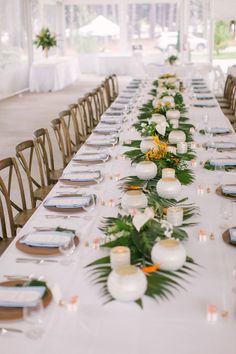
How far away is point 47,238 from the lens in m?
2.40

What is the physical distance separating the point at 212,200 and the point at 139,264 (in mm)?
1035

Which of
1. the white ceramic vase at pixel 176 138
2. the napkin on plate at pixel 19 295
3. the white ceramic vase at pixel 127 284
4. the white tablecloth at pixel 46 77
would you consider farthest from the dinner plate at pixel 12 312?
the white tablecloth at pixel 46 77

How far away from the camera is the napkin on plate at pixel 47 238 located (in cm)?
235

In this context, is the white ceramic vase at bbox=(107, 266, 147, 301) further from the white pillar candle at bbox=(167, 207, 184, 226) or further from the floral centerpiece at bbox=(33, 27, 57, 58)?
the floral centerpiece at bbox=(33, 27, 57, 58)

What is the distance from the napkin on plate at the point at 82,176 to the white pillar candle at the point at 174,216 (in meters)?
1.01

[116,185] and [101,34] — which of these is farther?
[101,34]

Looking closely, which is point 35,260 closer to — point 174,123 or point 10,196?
point 174,123

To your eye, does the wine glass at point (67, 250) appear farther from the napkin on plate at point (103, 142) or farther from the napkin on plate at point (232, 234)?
the napkin on plate at point (103, 142)

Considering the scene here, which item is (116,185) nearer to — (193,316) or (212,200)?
(212,200)

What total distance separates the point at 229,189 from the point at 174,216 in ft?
2.22

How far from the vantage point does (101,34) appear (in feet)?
62.0

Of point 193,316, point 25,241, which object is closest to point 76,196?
point 25,241

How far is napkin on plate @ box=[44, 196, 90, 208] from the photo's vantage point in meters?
2.89

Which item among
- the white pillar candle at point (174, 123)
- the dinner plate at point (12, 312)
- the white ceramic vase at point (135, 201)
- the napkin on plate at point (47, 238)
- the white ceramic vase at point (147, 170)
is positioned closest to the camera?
the dinner plate at point (12, 312)
